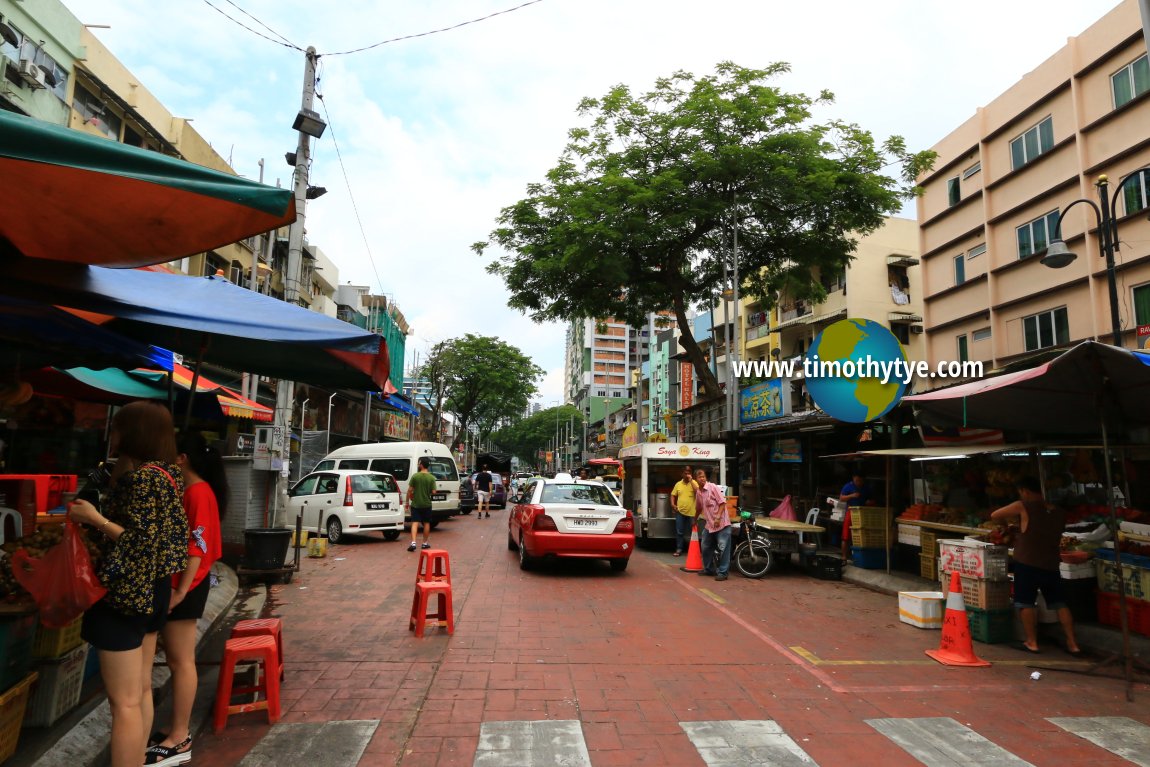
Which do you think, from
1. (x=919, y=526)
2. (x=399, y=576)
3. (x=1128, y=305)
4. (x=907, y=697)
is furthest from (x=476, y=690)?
(x=1128, y=305)

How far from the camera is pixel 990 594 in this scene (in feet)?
23.1

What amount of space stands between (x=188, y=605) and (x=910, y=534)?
985cm

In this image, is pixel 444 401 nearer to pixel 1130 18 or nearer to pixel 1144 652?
pixel 1130 18

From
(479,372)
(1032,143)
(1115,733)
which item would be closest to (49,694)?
(1115,733)

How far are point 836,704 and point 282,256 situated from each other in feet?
102

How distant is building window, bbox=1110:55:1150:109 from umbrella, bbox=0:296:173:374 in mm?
22169

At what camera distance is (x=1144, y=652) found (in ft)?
20.4

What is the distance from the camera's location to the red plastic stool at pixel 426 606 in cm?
660

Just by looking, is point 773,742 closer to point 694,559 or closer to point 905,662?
point 905,662

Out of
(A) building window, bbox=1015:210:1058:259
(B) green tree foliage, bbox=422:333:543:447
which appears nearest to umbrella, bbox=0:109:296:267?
(A) building window, bbox=1015:210:1058:259

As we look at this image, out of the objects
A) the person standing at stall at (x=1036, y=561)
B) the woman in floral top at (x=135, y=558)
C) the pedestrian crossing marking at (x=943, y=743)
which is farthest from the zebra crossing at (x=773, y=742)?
the person standing at stall at (x=1036, y=561)

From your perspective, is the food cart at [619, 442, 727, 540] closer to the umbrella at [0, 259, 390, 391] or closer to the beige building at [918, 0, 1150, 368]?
the umbrella at [0, 259, 390, 391]

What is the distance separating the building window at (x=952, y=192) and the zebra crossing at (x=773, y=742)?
79.0 feet

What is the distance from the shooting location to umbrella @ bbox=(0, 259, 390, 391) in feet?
13.0
